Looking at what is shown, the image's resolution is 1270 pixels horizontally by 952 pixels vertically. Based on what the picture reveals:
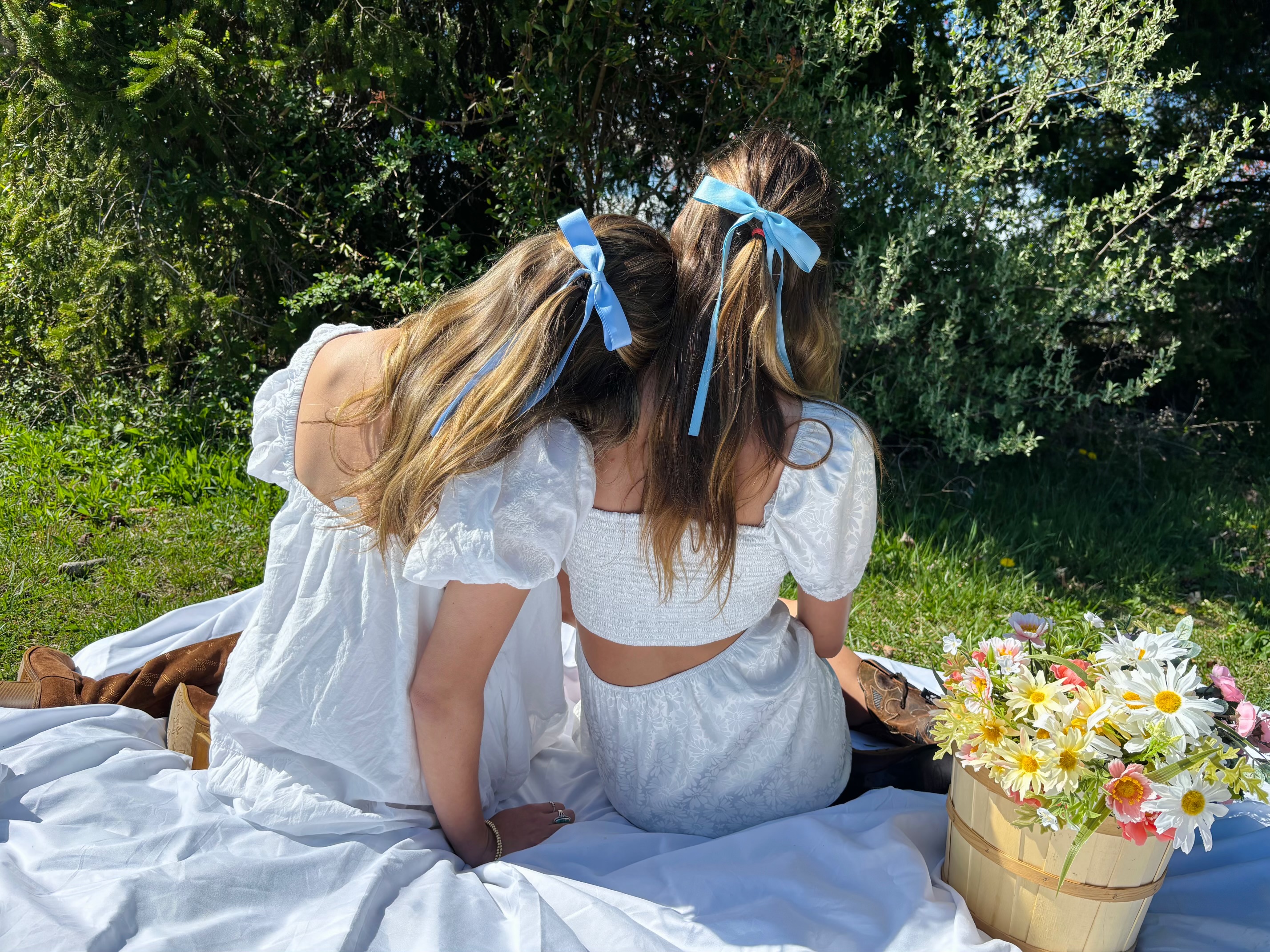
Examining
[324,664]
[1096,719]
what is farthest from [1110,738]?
[324,664]

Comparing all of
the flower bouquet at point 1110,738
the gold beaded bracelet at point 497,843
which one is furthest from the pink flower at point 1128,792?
the gold beaded bracelet at point 497,843

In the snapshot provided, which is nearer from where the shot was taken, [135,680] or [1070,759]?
[1070,759]

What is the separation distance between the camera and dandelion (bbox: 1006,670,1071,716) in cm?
127

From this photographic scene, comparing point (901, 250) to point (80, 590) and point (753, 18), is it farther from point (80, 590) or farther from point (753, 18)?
point (80, 590)

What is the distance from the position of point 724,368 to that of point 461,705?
0.67 metres

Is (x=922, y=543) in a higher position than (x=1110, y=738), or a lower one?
lower

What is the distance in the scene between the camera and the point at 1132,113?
3025 millimetres

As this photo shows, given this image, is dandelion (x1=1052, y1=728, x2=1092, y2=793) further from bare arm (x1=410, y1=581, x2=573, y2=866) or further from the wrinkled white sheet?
bare arm (x1=410, y1=581, x2=573, y2=866)

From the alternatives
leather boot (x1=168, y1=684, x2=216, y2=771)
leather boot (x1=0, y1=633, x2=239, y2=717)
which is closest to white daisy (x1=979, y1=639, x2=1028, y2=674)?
leather boot (x1=168, y1=684, x2=216, y2=771)

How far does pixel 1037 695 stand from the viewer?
128 centimetres

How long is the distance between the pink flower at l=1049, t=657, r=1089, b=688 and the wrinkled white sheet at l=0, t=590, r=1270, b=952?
38 centimetres

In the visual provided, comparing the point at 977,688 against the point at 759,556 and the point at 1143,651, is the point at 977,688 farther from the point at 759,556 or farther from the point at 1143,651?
the point at 759,556

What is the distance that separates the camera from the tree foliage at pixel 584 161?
3.12m

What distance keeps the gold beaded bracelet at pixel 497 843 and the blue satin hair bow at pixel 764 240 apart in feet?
Answer: 2.54
